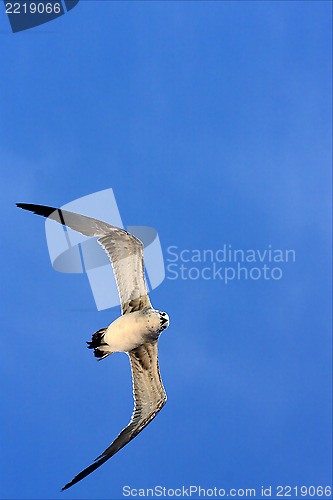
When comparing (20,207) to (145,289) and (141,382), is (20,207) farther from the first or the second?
(141,382)

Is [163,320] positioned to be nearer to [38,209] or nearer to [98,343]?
[98,343]

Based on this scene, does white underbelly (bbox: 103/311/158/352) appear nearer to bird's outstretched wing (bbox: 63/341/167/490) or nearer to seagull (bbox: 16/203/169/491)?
seagull (bbox: 16/203/169/491)

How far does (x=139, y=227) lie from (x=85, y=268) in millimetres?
2568

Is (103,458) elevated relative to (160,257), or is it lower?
lower

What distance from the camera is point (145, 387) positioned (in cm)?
1702

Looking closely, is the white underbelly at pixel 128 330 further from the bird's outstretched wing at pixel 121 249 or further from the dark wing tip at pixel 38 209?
the dark wing tip at pixel 38 209

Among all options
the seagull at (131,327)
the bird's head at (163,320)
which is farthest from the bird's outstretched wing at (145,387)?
the bird's head at (163,320)

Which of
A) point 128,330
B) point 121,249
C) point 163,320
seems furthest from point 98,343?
point 121,249

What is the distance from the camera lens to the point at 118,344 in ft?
51.6

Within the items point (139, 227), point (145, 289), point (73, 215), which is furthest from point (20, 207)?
point (139, 227)

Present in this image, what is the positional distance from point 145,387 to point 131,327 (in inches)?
103

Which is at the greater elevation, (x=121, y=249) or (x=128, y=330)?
(x=121, y=249)

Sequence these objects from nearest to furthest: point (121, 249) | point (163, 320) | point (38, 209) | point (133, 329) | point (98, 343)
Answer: point (38, 209), point (163, 320), point (133, 329), point (121, 249), point (98, 343)

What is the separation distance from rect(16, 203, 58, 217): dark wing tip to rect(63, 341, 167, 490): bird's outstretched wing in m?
5.17
